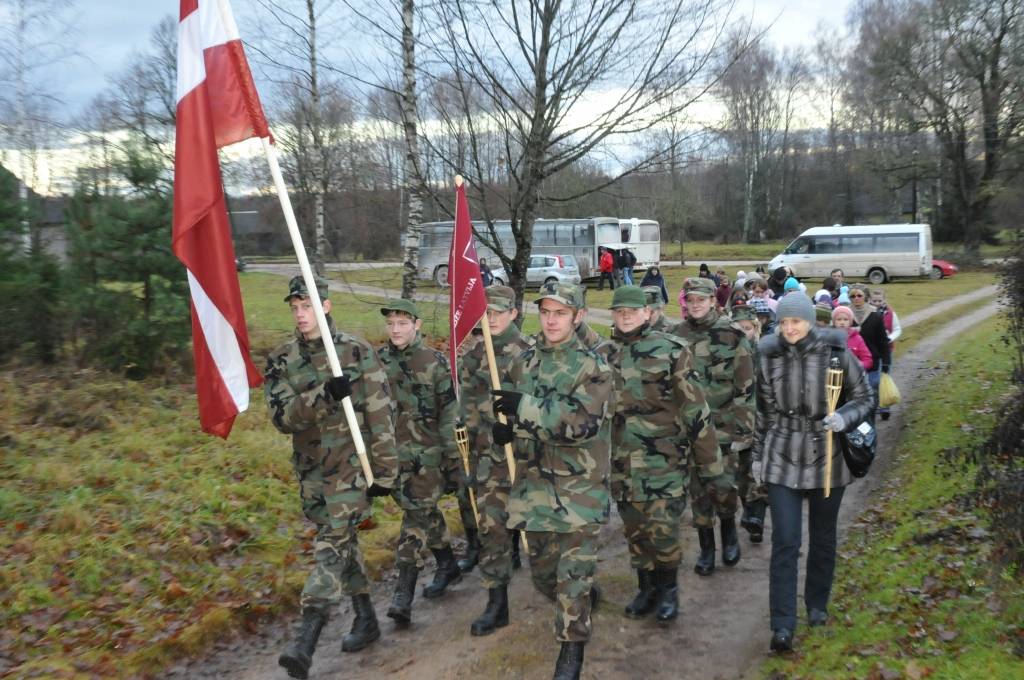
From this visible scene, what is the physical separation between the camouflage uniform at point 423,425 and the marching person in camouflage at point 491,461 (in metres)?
Answer: 0.19

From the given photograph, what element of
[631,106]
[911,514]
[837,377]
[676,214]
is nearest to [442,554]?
[837,377]

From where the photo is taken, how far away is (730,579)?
673 cm

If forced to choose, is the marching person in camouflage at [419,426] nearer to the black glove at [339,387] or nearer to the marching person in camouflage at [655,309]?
the black glove at [339,387]

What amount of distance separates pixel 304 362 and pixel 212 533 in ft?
8.85

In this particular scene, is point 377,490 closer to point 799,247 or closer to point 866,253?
point 866,253

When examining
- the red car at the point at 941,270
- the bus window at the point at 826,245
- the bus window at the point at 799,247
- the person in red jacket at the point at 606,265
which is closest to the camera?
the person in red jacket at the point at 606,265

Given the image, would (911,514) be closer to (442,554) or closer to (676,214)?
(442,554)

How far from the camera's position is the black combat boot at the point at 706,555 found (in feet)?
22.4

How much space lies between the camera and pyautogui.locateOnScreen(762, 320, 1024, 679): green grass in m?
4.48

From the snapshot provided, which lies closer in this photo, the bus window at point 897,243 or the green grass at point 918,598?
the green grass at point 918,598

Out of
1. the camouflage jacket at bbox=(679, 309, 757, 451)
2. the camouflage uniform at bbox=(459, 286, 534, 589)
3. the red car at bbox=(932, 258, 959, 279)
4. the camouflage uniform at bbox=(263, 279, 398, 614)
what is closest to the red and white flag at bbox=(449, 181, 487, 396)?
the camouflage uniform at bbox=(459, 286, 534, 589)

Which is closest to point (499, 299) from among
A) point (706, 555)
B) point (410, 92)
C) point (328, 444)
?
point (328, 444)

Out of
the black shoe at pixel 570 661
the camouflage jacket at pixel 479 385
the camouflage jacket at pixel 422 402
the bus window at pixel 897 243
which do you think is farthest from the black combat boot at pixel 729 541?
the bus window at pixel 897 243

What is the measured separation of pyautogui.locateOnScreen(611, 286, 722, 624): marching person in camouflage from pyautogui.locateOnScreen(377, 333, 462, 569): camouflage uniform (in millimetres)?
1401
